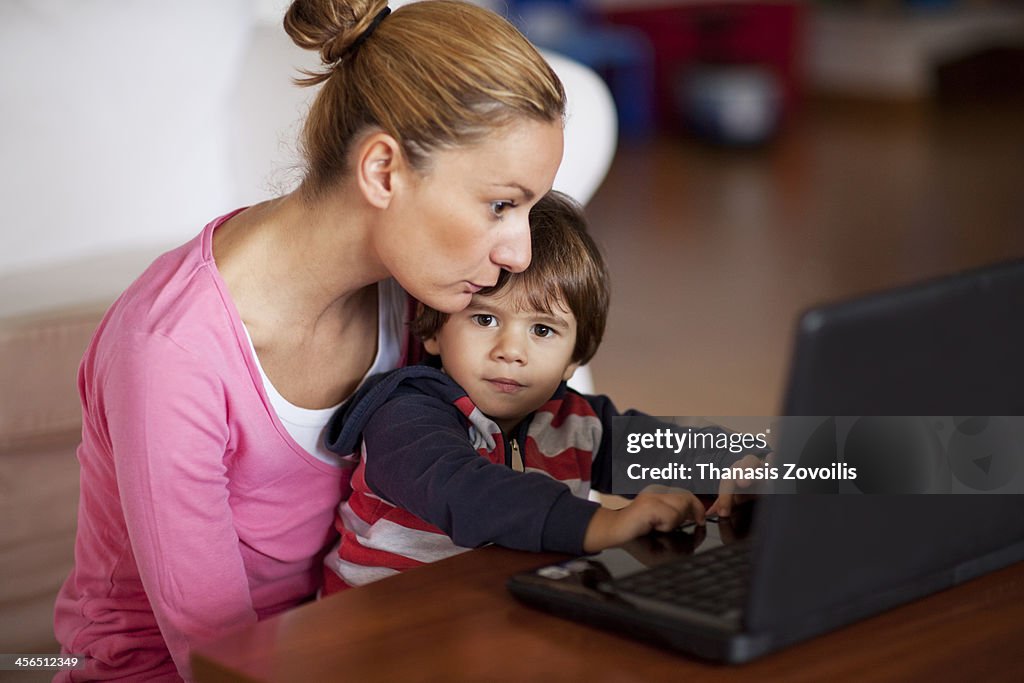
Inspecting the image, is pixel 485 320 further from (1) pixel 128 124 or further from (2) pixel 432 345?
(1) pixel 128 124

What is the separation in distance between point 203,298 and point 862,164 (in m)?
4.22

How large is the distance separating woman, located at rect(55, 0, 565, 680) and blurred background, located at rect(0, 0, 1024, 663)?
19cm

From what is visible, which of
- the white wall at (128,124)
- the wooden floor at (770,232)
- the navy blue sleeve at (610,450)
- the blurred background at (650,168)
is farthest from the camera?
the wooden floor at (770,232)

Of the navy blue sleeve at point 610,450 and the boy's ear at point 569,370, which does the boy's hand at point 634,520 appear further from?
the boy's ear at point 569,370

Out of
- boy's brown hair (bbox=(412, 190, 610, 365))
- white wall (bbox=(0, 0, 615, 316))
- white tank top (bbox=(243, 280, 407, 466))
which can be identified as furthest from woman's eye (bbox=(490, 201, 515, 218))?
white wall (bbox=(0, 0, 615, 316))

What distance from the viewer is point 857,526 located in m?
0.67

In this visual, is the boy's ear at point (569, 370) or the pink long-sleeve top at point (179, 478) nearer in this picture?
the pink long-sleeve top at point (179, 478)

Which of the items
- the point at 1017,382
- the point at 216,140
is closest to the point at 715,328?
the point at 216,140

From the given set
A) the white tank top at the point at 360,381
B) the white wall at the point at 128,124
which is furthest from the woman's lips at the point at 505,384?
the white wall at the point at 128,124

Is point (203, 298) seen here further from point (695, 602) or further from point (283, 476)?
point (695, 602)

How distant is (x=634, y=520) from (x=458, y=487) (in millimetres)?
130

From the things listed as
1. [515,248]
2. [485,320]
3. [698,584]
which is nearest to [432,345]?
[485,320]

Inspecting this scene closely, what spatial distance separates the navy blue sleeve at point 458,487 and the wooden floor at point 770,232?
4.76 feet

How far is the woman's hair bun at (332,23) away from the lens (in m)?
0.99
